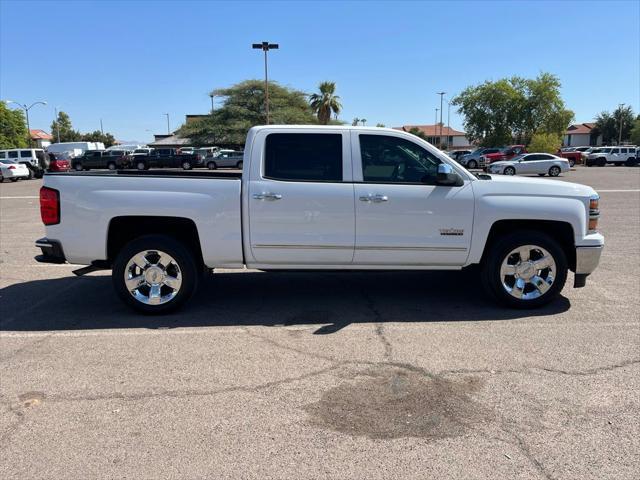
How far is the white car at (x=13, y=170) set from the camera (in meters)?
32.6

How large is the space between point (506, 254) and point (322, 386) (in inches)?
105

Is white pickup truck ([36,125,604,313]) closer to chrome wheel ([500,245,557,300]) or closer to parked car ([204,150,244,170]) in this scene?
chrome wheel ([500,245,557,300])

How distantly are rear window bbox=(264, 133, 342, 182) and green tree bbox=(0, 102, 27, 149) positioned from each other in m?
73.2

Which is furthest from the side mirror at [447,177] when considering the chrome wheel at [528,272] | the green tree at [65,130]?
the green tree at [65,130]

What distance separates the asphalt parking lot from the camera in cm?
296

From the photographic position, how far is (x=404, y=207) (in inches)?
209

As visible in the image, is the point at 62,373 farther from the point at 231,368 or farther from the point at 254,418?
the point at 254,418

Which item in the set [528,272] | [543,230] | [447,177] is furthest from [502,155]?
[447,177]

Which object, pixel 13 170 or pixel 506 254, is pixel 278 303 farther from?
pixel 13 170

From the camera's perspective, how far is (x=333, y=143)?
545cm

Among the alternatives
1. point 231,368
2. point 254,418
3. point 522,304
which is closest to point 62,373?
point 231,368

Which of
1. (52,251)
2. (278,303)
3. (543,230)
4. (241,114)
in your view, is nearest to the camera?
(52,251)

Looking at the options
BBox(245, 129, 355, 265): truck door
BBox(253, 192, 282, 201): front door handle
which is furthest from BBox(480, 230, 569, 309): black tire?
BBox(253, 192, 282, 201): front door handle

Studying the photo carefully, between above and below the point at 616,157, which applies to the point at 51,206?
below
